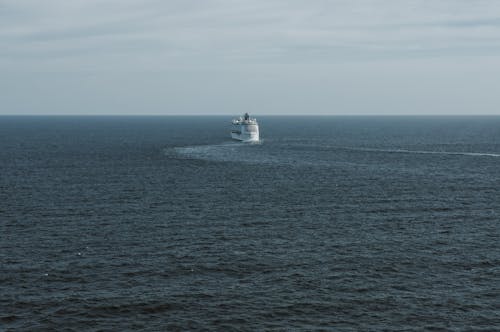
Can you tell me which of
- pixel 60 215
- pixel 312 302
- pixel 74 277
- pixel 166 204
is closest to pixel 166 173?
pixel 166 204

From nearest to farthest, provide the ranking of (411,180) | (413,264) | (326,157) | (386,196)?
(413,264), (386,196), (411,180), (326,157)

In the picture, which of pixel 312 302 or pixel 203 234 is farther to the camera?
pixel 203 234

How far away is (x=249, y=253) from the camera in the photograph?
202 feet

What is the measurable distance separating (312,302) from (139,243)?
25658 mm

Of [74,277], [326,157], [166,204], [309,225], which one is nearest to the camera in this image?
[74,277]

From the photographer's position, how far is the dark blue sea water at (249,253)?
45.9 metres

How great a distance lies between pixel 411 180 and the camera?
11656 cm

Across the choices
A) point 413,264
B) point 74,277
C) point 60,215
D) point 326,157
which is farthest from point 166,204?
point 326,157

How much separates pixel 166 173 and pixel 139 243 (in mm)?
64474

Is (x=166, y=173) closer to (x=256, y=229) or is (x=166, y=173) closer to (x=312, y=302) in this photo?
(x=256, y=229)

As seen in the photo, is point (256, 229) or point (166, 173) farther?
point (166, 173)

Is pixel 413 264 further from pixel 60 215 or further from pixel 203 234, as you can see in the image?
pixel 60 215

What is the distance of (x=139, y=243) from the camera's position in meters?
65.3

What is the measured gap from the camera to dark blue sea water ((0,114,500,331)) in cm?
4588
